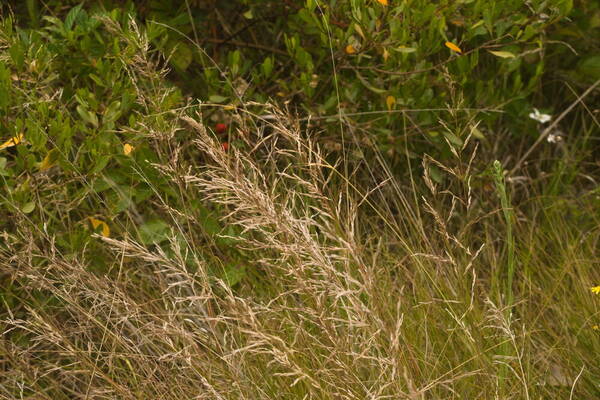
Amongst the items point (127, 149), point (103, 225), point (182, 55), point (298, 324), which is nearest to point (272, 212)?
point (298, 324)

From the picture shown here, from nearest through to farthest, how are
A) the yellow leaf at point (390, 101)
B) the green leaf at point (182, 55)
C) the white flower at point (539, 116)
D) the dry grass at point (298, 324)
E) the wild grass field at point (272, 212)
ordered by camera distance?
the dry grass at point (298, 324) → the wild grass field at point (272, 212) → the yellow leaf at point (390, 101) → the green leaf at point (182, 55) → the white flower at point (539, 116)

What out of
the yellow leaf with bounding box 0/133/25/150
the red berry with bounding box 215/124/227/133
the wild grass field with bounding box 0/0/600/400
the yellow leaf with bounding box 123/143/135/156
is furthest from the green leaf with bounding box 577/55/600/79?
the yellow leaf with bounding box 0/133/25/150

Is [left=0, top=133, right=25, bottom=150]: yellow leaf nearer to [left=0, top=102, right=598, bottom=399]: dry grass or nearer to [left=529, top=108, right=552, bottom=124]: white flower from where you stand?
[left=0, top=102, right=598, bottom=399]: dry grass

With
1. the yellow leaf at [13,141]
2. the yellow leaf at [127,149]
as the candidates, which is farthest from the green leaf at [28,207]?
the yellow leaf at [127,149]

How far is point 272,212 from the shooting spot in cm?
168

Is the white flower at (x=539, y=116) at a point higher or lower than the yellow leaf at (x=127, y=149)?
lower

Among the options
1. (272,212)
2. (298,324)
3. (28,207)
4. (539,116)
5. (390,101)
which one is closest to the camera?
(272,212)

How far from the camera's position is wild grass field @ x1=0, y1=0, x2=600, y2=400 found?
2.02 meters

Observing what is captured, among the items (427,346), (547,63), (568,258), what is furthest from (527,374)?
(547,63)

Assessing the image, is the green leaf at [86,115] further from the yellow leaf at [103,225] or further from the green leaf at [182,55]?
the green leaf at [182,55]

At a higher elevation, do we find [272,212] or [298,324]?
[272,212]

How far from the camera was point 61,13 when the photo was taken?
3438 mm

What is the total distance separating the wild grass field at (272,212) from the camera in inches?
79.7

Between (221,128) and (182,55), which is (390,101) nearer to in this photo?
(221,128)
